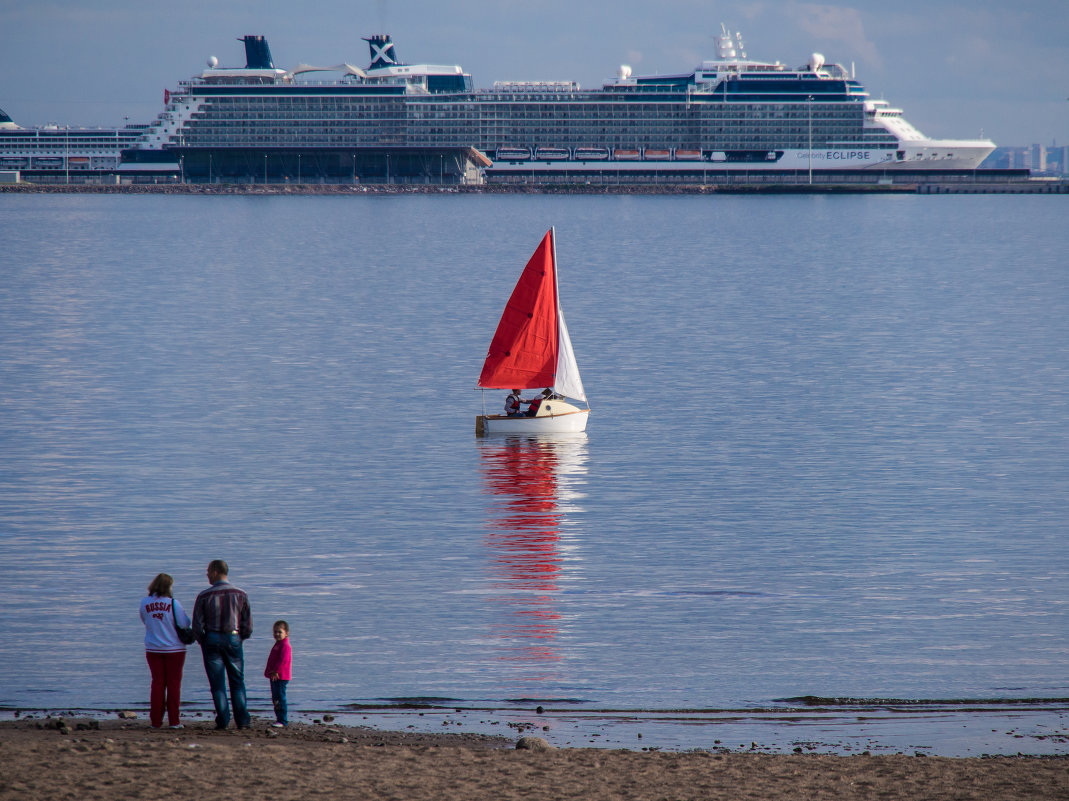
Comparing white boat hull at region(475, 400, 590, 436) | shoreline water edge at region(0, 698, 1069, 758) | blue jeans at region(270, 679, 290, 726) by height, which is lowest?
shoreline water edge at region(0, 698, 1069, 758)

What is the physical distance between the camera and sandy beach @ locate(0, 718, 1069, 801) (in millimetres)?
10383

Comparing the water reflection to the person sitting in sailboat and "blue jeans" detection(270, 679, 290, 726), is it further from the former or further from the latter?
"blue jeans" detection(270, 679, 290, 726)

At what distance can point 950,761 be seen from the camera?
11.7 metres

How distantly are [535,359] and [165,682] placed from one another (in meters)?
19.7

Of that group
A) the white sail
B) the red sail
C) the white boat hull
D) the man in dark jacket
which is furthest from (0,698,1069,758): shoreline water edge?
the red sail

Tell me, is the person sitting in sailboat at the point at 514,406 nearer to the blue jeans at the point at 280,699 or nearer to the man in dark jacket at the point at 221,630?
the blue jeans at the point at 280,699

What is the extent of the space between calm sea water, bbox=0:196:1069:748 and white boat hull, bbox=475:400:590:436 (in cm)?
46

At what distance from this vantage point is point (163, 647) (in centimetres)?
1209

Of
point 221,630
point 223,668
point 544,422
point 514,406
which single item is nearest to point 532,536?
point 544,422

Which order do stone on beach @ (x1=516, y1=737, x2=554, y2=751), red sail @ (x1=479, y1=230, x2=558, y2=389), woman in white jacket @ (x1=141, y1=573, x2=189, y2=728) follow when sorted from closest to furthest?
stone on beach @ (x1=516, y1=737, x2=554, y2=751), woman in white jacket @ (x1=141, y1=573, x2=189, y2=728), red sail @ (x1=479, y1=230, x2=558, y2=389)

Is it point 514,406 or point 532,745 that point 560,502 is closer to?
point 514,406

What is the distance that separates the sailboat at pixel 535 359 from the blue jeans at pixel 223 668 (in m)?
18.8

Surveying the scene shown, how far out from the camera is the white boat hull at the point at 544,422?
30.9 meters

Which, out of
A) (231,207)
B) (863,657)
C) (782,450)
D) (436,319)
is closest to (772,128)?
(231,207)
